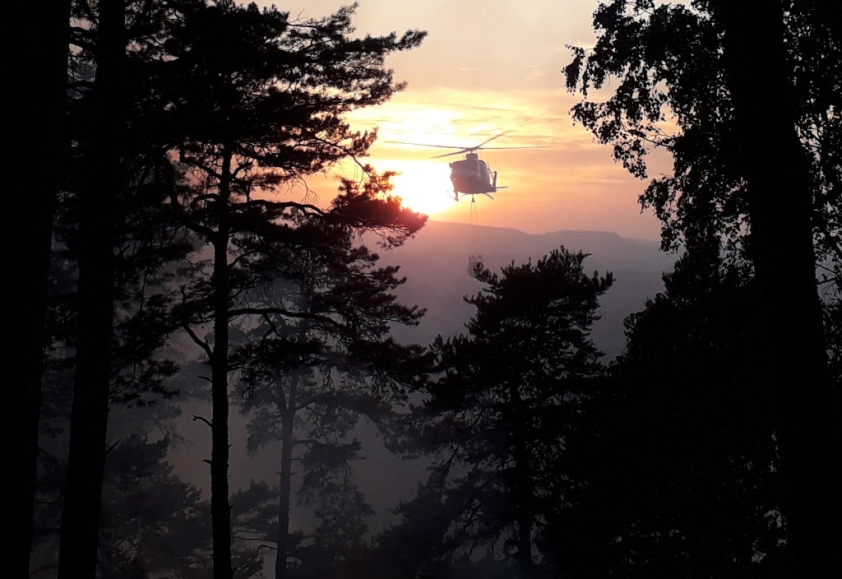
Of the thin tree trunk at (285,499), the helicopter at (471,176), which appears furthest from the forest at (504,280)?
the helicopter at (471,176)

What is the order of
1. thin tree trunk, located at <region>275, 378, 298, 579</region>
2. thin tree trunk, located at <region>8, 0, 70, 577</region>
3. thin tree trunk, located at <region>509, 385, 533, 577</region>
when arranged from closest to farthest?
thin tree trunk, located at <region>8, 0, 70, 577</region> < thin tree trunk, located at <region>509, 385, 533, 577</region> < thin tree trunk, located at <region>275, 378, 298, 579</region>

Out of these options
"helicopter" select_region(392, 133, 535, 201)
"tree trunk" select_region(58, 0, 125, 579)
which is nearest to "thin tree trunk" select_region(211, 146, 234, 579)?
"tree trunk" select_region(58, 0, 125, 579)

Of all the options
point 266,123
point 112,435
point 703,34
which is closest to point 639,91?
point 703,34

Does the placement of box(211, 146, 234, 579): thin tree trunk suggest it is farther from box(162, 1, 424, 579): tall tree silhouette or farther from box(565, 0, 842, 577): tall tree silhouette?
box(565, 0, 842, 577): tall tree silhouette

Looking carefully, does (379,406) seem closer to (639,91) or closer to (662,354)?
(662,354)

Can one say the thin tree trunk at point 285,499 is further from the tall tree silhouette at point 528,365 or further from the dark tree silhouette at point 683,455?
the dark tree silhouette at point 683,455

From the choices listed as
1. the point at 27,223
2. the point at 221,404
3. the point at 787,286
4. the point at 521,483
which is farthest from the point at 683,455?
the point at 27,223
